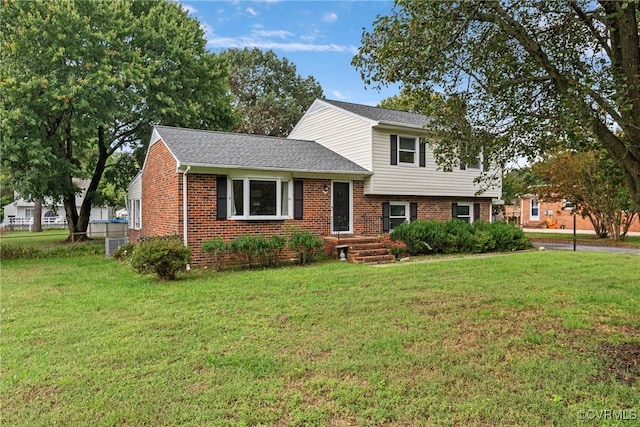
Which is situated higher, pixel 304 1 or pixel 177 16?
pixel 177 16

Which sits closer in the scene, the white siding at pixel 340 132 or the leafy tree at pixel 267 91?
the white siding at pixel 340 132

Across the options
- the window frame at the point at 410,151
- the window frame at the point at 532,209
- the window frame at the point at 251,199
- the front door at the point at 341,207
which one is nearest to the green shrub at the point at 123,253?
the window frame at the point at 251,199

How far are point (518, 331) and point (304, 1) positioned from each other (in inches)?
282

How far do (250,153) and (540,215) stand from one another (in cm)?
2863

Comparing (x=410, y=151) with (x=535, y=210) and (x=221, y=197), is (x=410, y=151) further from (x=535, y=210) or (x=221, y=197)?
(x=535, y=210)

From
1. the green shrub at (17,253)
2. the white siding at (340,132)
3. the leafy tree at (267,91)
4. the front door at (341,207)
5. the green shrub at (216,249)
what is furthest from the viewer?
the leafy tree at (267,91)

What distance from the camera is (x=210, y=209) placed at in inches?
438

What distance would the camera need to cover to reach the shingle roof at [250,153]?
11.2 m

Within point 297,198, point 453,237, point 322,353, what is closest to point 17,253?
point 297,198

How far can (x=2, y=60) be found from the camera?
15.8 metres

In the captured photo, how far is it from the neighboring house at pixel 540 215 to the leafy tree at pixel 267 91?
20.3m

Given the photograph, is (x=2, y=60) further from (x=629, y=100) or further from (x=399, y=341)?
(x=629, y=100)

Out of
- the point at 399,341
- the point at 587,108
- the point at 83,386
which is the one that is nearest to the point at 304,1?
the point at 587,108

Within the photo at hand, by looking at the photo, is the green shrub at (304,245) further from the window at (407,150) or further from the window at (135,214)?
the window at (135,214)
